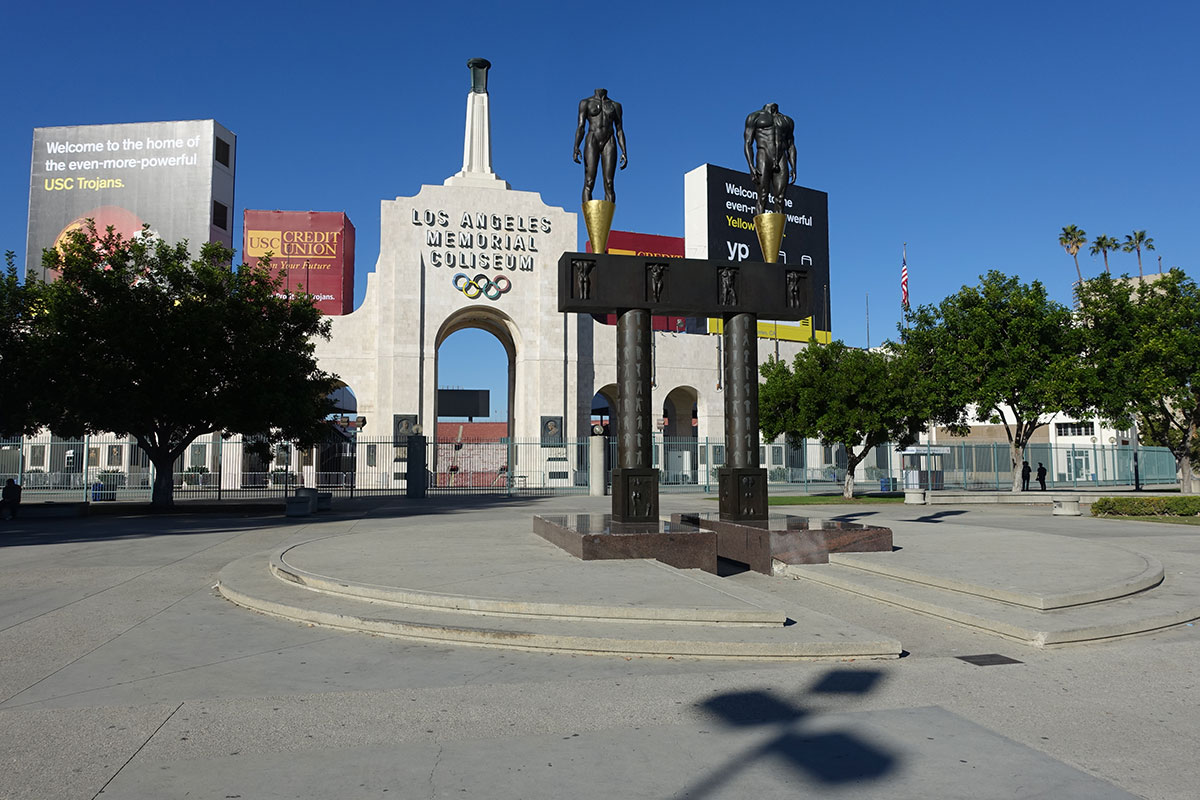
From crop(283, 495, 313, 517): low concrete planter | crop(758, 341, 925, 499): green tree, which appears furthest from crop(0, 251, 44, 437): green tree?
crop(758, 341, 925, 499): green tree

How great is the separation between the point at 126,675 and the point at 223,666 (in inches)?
27.0

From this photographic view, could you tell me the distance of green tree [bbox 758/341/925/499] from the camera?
3156cm

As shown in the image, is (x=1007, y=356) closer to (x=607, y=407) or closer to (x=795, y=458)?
(x=795, y=458)

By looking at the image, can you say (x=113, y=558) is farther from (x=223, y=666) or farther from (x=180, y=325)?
(x=180, y=325)

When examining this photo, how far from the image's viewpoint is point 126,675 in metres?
6.27

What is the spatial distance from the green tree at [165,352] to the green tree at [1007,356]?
2478cm

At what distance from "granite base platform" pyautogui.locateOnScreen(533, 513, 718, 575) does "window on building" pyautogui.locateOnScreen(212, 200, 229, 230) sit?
6699 centimetres

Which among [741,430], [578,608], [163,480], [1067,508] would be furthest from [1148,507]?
[163,480]

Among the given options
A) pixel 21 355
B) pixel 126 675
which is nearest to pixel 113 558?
pixel 126 675

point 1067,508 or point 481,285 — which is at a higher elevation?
point 481,285

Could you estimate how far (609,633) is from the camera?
7.31 m

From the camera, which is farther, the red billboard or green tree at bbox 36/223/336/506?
the red billboard

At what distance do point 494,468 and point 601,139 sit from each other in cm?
4465

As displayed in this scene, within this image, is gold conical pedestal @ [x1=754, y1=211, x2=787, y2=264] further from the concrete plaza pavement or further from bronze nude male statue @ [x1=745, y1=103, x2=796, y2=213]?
the concrete plaza pavement
